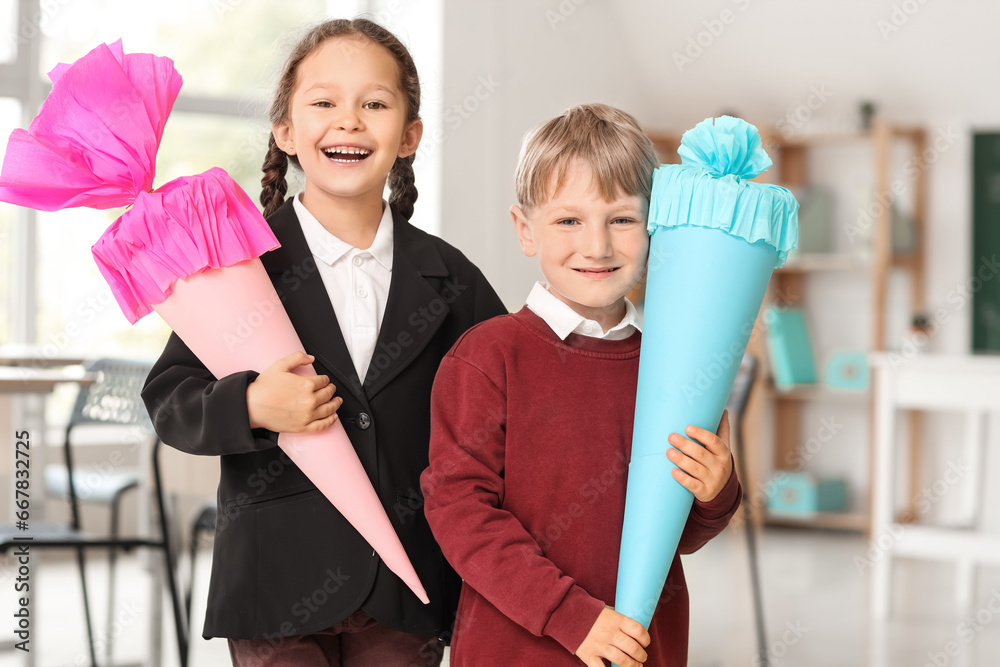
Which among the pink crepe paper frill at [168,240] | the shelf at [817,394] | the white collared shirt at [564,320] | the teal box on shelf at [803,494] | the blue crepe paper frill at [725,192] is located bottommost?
the teal box on shelf at [803,494]

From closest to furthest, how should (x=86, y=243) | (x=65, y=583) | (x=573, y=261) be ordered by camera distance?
(x=573, y=261)
(x=65, y=583)
(x=86, y=243)

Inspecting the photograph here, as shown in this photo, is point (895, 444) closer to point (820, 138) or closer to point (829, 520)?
point (829, 520)

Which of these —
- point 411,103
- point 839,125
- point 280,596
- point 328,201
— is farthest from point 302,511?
point 839,125

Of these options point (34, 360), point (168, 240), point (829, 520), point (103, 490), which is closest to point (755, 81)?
point (829, 520)

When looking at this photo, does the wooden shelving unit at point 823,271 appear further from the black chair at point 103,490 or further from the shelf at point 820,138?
the black chair at point 103,490

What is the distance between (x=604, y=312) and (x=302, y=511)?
452 mm

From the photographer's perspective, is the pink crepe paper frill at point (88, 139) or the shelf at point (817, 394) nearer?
the pink crepe paper frill at point (88, 139)

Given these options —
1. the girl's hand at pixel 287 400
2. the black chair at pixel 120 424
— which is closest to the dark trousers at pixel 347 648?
the girl's hand at pixel 287 400

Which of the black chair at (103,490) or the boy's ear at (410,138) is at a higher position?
the boy's ear at (410,138)

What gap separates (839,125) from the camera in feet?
18.5

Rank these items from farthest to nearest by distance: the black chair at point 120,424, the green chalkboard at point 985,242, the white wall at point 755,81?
the green chalkboard at point 985,242
the white wall at point 755,81
the black chair at point 120,424

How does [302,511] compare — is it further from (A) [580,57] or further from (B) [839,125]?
(B) [839,125]

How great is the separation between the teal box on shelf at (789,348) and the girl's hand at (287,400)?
4602 mm

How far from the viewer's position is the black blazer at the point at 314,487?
1184mm
